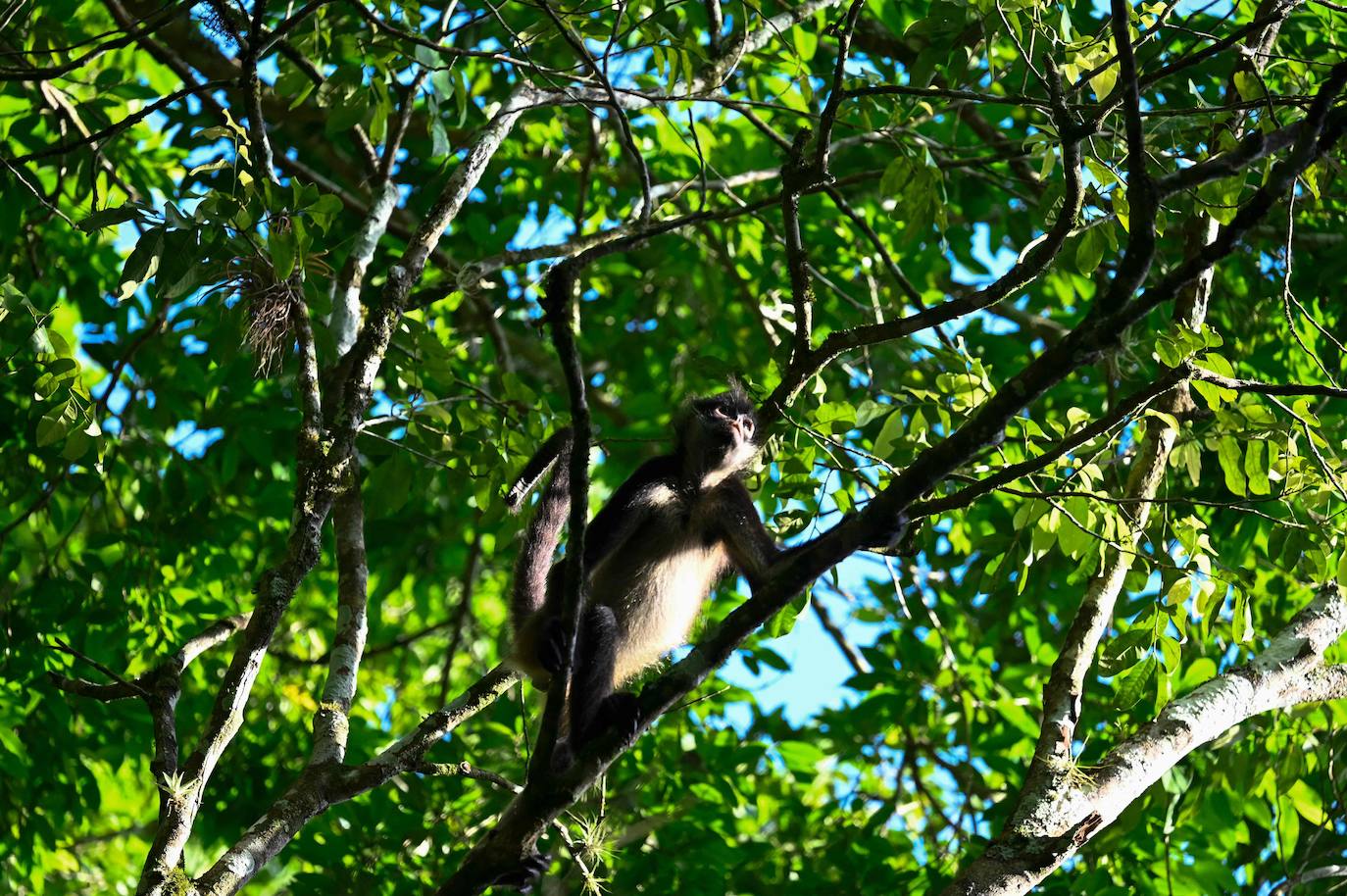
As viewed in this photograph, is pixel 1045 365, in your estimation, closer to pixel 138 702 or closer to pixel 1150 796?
pixel 1150 796

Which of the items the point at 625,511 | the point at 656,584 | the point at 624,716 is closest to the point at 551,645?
the point at 624,716

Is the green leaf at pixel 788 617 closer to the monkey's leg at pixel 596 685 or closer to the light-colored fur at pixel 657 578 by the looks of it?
the monkey's leg at pixel 596 685

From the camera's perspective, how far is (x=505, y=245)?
7711 millimetres

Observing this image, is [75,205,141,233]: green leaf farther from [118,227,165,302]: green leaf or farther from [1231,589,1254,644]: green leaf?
[1231,589,1254,644]: green leaf

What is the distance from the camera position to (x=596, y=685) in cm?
414

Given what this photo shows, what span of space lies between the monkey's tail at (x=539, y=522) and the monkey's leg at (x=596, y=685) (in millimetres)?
501

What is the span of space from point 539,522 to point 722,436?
3.10 ft

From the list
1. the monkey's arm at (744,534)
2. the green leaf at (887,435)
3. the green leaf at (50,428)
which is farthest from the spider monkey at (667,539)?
the green leaf at (50,428)

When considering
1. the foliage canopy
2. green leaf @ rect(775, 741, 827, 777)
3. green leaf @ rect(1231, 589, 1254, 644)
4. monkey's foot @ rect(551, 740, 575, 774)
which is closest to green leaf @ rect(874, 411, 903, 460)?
the foliage canopy

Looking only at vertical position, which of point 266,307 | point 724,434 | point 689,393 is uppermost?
point 689,393

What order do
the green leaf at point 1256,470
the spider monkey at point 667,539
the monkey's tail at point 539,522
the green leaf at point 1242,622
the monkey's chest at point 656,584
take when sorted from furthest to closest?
1. the monkey's chest at point 656,584
2. the spider monkey at point 667,539
3. the monkey's tail at point 539,522
4. the green leaf at point 1242,622
5. the green leaf at point 1256,470

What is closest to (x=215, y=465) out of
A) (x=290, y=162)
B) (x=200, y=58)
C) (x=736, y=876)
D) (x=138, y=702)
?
(x=138, y=702)

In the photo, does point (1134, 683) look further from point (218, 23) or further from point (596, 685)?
point (218, 23)

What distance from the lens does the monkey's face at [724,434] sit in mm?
5238
